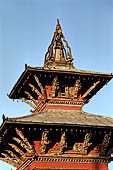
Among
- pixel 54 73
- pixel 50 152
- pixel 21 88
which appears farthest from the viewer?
pixel 21 88

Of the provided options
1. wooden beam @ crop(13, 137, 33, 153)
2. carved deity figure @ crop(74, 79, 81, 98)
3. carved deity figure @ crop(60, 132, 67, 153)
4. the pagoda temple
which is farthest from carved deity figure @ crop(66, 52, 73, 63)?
wooden beam @ crop(13, 137, 33, 153)

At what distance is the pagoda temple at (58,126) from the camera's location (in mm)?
21484

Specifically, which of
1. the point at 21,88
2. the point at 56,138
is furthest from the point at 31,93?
the point at 56,138

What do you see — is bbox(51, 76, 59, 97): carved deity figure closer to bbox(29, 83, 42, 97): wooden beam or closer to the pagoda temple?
the pagoda temple

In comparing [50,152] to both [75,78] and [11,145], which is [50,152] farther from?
[75,78]

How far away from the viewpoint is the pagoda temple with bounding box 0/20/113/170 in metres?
21.5

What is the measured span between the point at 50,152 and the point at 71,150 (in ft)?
3.47

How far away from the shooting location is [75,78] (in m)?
24.3

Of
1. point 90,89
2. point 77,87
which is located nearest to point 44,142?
point 77,87

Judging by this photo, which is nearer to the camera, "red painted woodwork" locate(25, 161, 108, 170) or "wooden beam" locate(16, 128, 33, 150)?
"wooden beam" locate(16, 128, 33, 150)

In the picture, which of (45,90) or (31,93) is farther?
(31,93)

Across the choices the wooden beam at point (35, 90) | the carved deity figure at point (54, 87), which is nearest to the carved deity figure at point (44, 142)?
the carved deity figure at point (54, 87)

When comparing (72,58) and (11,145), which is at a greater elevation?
(72,58)

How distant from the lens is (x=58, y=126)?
21359mm
